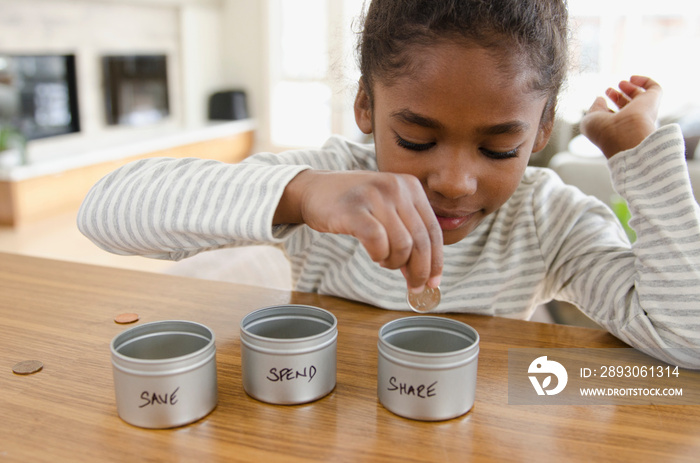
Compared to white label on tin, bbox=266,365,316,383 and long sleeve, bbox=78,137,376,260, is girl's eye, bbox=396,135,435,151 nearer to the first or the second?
long sleeve, bbox=78,137,376,260

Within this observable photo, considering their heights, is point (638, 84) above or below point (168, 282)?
above

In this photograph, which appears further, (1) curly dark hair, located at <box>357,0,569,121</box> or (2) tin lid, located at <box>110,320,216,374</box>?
(1) curly dark hair, located at <box>357,0,569,121</box>

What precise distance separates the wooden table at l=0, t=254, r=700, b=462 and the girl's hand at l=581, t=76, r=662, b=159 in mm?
305

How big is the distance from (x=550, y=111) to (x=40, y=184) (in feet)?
11.7

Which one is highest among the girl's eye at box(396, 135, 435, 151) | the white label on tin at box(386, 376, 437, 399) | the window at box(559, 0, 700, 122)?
the window at box(559, 0, 700, 122)

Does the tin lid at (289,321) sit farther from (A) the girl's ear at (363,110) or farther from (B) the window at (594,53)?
(B) the window at (594,53)

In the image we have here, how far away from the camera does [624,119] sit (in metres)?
0.93

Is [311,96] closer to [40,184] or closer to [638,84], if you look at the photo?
[40,184]

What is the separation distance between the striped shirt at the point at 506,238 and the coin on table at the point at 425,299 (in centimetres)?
7

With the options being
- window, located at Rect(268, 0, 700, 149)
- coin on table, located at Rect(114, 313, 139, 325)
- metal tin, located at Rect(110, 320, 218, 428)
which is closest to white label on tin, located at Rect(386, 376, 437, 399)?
metal tin, located at Rect(110, 320, 218, 428)

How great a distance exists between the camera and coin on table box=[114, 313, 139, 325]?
77 cm

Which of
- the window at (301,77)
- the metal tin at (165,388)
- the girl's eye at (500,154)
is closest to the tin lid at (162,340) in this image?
the metal tin at (165,388)

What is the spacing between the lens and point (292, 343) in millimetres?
558

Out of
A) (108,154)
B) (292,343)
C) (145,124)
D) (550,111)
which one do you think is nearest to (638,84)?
(550,111)
